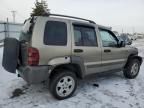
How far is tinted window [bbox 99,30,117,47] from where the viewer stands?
16.4ft

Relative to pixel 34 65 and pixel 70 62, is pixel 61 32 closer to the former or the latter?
pixel 70 62

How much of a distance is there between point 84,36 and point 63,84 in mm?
1378

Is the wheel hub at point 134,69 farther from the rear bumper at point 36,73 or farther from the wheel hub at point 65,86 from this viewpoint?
the rear bumper at point 36,73

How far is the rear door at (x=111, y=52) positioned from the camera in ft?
16.5

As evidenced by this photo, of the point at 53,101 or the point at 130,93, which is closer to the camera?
the point at 53,101

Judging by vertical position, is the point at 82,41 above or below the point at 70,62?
above

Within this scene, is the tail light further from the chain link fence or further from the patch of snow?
the chain link fence

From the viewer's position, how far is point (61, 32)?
4031 mm

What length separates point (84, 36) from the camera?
4516 mm

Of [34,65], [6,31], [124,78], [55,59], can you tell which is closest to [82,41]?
[55,59]

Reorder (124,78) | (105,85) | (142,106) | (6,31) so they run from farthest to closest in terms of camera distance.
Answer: (6,31) → (124,78) → (105,85) → (142,106)

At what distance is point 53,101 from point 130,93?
7.12 ft

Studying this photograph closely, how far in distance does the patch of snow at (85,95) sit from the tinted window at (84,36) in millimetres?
1372

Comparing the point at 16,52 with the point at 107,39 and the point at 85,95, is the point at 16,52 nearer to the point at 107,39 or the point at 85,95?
the point at 85,95
